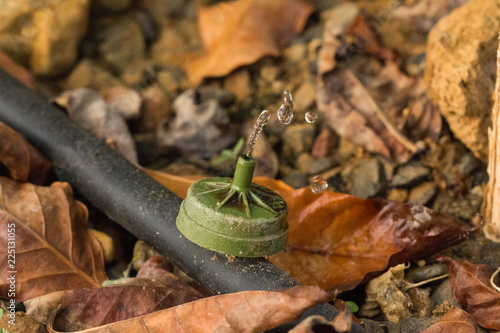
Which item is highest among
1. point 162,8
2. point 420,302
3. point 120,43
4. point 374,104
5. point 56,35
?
point 162,8

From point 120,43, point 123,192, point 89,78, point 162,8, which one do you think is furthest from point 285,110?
point 162,8

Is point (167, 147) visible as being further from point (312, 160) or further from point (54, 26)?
point (54, 26)

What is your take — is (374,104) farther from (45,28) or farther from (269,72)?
(45,28)

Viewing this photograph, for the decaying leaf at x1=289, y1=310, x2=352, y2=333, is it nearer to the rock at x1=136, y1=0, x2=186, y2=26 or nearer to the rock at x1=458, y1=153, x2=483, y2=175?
the rock at x1=458, y1=153, x2=483, y2=175

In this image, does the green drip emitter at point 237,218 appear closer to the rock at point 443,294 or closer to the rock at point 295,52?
the rock at point 443,294

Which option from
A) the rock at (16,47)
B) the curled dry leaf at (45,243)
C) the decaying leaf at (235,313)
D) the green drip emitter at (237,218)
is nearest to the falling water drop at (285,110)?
the green drip emitter at (237,218)

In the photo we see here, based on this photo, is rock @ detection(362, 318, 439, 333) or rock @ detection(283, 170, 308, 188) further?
rock @ detection(283, 170, 308, 188)

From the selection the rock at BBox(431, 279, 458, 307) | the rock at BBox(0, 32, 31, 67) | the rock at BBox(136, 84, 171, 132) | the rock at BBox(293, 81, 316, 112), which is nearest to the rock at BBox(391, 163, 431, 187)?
the rock at BBox(431, 279, 458, 307)

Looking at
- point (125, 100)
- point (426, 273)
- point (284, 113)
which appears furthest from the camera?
point (125, 100)
